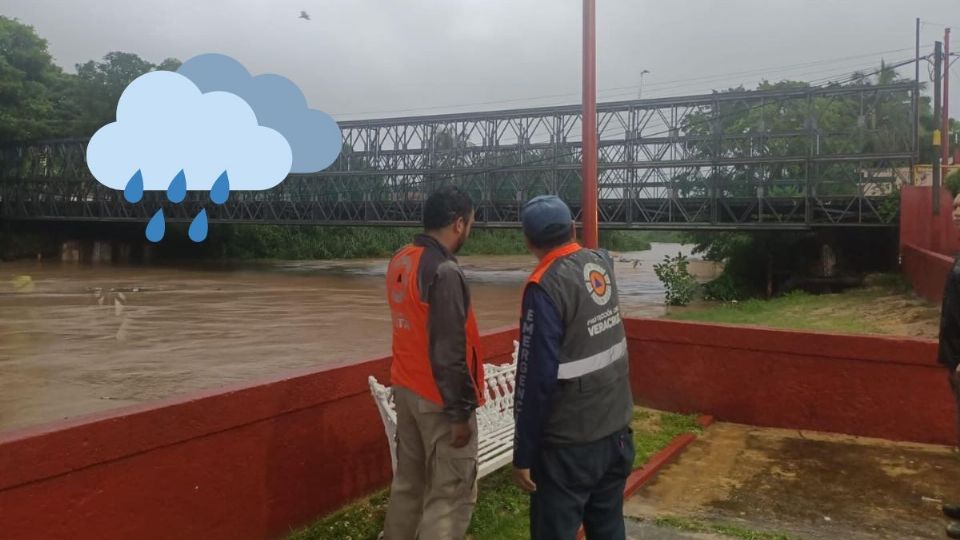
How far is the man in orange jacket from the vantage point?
9.22ft

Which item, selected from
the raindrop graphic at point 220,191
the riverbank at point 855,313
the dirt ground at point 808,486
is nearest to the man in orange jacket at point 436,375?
the dirt ground at point 808,486

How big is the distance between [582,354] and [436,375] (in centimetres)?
59

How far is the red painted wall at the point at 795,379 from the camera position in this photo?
4.97 meters

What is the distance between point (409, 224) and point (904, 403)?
29629 millimetres

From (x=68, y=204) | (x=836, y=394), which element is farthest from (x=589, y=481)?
(x=68, y=204)

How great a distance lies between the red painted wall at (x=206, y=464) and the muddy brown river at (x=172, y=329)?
499 mm

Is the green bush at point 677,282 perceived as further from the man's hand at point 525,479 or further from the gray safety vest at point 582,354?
the man's hand at point 525,479

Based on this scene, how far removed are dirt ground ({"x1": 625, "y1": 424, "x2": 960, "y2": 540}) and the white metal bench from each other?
75cm

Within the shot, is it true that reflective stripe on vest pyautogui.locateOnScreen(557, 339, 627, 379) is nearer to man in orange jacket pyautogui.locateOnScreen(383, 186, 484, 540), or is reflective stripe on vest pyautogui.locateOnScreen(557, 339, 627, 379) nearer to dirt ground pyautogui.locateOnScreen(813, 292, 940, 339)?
man in orange jacket pyautogui.locateOnScreen(383, 186, 484, 540)

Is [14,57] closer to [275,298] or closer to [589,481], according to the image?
[275,298]

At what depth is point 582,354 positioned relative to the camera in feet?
8.27

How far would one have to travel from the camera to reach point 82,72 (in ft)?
151

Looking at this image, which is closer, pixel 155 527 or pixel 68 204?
pixel 155 527

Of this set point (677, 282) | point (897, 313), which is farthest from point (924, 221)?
point (897, 313)
